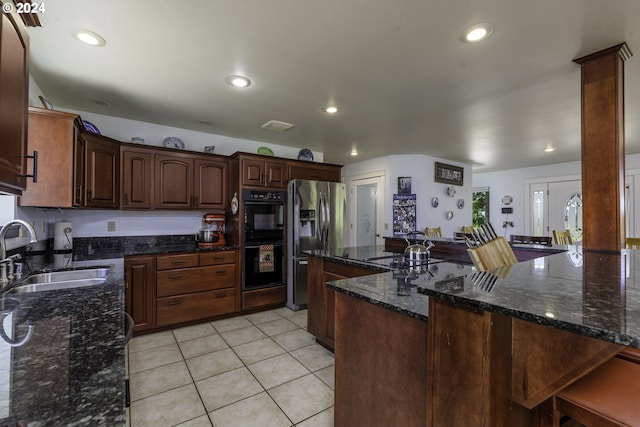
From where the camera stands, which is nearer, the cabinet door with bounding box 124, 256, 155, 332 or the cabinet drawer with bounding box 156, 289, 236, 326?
the cabinet door with bounding box 124, 256, 155, 332

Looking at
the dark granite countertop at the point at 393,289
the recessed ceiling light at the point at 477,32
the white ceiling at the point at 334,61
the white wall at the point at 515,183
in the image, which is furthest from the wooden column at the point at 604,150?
the white wall at the point at 515,183

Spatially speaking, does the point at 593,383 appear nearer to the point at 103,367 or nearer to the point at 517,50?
the point at 103,367

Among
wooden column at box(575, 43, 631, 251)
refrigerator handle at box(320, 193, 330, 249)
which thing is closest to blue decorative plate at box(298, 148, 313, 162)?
refrigerator handle at box(320, 193, 330, 249)

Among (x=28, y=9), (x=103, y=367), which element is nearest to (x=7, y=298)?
(x=103, y=367)

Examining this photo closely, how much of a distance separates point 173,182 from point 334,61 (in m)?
2.35

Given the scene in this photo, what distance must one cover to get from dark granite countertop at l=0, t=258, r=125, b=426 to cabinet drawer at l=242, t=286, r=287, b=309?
A: 2.31 metres

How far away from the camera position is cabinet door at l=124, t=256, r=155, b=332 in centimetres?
288

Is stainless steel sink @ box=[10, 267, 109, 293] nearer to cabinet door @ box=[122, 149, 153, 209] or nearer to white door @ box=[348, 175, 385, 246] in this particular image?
cabinet door @ box=[122, 149, 153, 209]

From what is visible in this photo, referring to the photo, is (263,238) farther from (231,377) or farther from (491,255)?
(491,255)

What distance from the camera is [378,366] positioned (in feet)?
3.97

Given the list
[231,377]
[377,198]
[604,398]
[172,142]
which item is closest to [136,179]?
[172,142]

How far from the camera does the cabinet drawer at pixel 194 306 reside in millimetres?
3037

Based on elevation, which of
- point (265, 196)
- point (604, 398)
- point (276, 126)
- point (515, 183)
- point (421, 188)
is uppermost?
point (276, 126)

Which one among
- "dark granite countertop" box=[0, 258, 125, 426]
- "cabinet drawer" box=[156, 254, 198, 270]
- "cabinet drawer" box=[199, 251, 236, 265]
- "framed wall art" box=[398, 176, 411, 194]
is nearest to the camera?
"dark granite countertop" box=[0, 258, 125, 426]
